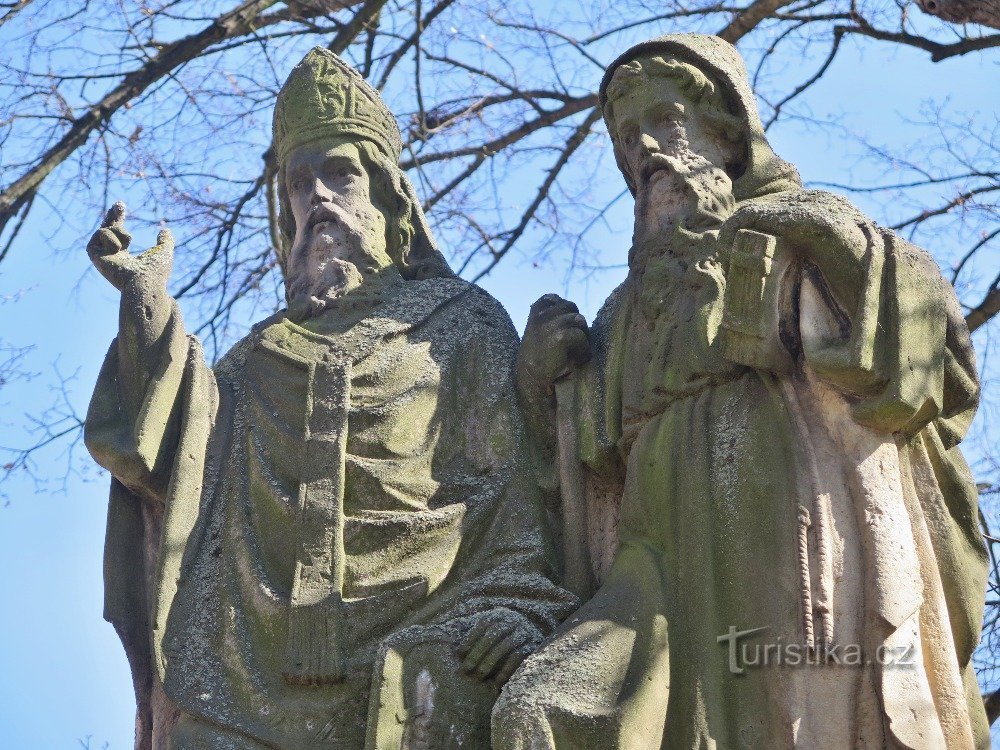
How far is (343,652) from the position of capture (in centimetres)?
585

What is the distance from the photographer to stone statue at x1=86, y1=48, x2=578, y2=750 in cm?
579

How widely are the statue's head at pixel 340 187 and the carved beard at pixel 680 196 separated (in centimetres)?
85

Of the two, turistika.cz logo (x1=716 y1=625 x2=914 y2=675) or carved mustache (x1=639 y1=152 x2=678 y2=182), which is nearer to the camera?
turistika.cz logo (x1=716 y1=625 x2=914 y2=675)

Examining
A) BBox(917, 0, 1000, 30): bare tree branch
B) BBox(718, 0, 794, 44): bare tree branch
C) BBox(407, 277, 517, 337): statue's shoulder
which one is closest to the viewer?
BBox(407, 277, 517, 337): statue's shoulder

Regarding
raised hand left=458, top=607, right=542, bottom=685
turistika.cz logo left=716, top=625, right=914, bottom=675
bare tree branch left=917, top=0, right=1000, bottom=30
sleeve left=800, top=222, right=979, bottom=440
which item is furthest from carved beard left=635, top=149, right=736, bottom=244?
bare tree branch left=917, top=0, right=1000, bottom=30

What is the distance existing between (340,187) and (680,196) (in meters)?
1.18

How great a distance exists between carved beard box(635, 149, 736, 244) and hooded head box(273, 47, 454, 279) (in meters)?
0.85

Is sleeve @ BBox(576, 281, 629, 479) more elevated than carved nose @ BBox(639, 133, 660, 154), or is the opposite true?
carved nose @ BBox(639, 133, 660, 154)

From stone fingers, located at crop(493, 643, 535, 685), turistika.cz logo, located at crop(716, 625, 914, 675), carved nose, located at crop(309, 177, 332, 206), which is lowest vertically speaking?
turistika.cz logo, located at crop(716, 625, 914, 675)

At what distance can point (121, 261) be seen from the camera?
6320 millimetres

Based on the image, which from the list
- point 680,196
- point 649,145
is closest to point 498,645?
point 680,196

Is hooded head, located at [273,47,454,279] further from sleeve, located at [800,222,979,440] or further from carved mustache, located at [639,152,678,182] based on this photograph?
sleeve, located at [800,222,979,440]

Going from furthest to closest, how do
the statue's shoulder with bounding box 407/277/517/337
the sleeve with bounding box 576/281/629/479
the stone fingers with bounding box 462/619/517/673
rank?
1. the statue's shoulder with bounding box 407/277/517/337
2. the sleeve with bounding box 576/281/629/479
3. the stone fingers with bounding box 462/619/517/673

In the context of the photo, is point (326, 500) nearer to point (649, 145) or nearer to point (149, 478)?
point (149, 478)
